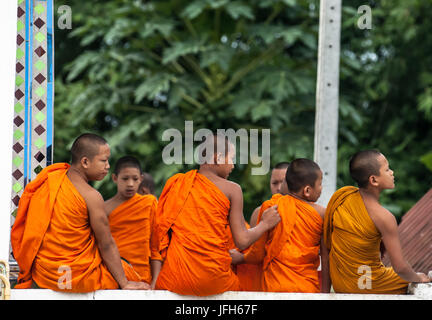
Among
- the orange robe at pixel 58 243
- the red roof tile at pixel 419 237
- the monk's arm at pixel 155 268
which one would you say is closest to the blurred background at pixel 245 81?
the red roof tile at pixel 419 237

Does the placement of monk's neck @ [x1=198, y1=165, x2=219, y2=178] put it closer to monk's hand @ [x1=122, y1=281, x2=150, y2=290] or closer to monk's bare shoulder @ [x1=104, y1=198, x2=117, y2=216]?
monk's hand @ [x1=122, y1=281, x2=150, y2=290]

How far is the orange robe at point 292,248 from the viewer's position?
3711mm

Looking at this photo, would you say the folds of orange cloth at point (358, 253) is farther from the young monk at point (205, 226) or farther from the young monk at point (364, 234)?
the young monk at point (205, 226)

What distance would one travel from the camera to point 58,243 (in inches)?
136

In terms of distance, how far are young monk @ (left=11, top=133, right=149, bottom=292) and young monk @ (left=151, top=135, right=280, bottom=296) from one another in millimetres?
283

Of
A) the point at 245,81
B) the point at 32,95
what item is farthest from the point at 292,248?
the point at 245,81

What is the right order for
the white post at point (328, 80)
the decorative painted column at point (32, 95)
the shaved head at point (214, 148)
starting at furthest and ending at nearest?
the white post at point (328, 80)
the decorative painted column at point (32, 95)
the shaved head at point (214, 148)

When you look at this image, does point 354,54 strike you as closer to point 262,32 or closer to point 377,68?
point 377,68

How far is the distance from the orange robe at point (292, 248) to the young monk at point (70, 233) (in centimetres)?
82

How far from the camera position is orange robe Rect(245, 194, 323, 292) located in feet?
12.2

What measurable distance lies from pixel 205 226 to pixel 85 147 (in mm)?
866

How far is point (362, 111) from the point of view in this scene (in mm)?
12492

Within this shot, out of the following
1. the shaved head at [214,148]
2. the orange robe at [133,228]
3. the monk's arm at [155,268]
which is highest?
the shaved head at [214,148]
